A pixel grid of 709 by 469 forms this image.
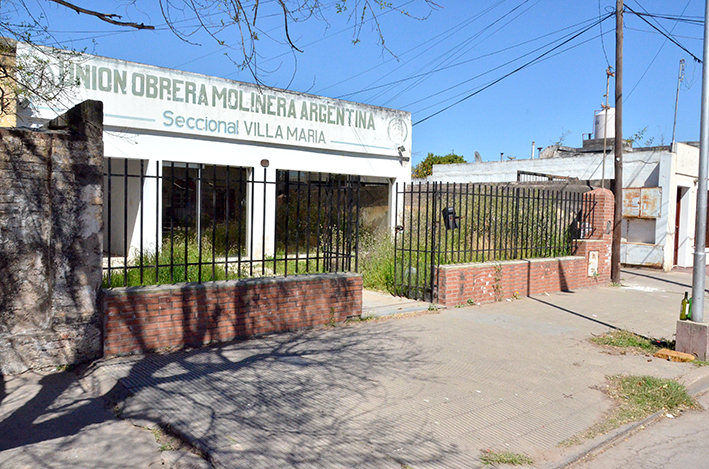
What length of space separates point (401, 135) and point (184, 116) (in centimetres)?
669

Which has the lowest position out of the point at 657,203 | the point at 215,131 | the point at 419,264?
the point at 419,264

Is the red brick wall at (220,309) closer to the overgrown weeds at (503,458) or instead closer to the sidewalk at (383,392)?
the sidewalk at (383,392)

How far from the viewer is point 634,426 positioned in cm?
508

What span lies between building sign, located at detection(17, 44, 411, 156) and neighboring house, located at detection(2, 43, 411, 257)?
2 centimetres

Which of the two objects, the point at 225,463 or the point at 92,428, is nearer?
the point at 225,463

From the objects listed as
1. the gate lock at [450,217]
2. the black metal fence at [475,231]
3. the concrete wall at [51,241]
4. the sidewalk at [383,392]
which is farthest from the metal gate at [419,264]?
the concrete wall at [51,241]

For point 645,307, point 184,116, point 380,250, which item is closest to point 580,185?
point 645,307

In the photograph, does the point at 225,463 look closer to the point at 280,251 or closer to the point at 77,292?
the point at 77,292

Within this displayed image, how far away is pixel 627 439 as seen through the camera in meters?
4.91

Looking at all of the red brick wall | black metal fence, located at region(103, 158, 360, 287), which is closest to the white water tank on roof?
black metal fence, located at region(103, 158, 360, 287)

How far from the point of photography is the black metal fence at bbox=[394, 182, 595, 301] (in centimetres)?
1038

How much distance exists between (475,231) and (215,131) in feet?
21.1

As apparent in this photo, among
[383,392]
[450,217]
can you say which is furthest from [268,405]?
[450,217]

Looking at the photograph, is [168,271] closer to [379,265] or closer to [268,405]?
[268,405]
